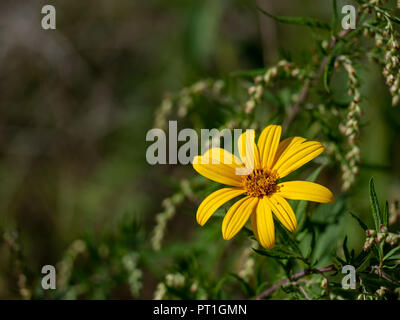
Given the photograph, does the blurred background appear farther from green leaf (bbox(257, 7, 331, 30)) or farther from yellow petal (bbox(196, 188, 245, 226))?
yellow petal (bbox(196, 188, 245, 226))

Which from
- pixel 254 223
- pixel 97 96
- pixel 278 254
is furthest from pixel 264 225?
pixel 97 96

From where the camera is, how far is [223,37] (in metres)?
5.18

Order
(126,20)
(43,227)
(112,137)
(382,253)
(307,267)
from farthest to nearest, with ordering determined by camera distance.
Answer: (126,20)
(112,137)
(43,227)
(307,267)
(382,253)

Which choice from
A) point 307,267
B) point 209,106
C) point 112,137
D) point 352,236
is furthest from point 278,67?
point 112,137

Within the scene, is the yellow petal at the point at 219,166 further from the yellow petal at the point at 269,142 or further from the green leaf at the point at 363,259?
the green leaf at the point at 363,259

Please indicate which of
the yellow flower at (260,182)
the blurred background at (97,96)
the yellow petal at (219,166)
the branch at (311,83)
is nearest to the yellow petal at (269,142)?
the yellow flower at (260,182)

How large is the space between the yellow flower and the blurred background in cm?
270

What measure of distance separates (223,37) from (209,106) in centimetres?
241

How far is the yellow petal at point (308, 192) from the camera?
183 centimetres

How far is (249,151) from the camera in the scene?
207cm

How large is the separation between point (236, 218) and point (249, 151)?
372 mm

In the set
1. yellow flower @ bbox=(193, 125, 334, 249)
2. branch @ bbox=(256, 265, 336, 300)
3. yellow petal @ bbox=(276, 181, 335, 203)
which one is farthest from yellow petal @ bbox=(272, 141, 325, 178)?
branch @ bbox=(256, 265, 336, 300)

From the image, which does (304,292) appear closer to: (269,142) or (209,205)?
(209,205)
